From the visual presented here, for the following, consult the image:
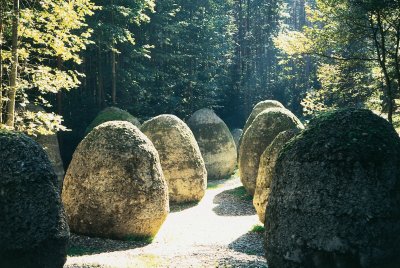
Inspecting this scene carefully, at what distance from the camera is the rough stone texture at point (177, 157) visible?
16.9 metres

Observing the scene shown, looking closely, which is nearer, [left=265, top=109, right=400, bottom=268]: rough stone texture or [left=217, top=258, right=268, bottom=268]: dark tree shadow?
[left=265, top=109, right=400, bottom=268]: rough stone texture

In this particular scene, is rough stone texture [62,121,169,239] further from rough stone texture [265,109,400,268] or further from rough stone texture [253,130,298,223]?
rough stone texture [265,109,400,268]

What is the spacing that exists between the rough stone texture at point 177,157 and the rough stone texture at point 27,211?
10.5 metres

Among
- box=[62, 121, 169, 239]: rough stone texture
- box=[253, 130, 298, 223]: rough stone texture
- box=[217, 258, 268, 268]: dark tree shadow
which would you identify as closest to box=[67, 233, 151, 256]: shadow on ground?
box=[62, 121, 169, 239]: rough stone texture

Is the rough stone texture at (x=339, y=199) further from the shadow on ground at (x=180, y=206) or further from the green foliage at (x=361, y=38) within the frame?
the shadow on ground at (x=180, y=206)

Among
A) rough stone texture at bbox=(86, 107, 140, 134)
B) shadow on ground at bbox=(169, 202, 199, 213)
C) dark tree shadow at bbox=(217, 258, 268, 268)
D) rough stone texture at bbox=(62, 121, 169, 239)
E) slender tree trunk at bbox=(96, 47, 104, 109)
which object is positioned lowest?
shadow on ground at bbox=(169, 202, 199, 213)

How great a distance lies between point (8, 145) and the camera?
6203 mm

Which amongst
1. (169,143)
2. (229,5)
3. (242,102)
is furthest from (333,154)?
(229,5)

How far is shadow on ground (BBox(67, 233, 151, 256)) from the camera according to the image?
9553 millimetres

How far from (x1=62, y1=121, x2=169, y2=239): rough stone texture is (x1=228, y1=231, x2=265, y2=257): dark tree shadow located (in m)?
2.46

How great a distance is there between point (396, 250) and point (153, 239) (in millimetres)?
7720

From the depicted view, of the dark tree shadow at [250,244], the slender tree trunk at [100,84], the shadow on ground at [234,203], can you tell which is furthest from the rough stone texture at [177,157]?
the slender tree trunk at [100,84]

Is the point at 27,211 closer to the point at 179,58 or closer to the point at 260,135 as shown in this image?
the point at 260,135

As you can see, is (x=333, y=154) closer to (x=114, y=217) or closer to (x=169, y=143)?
(x=114, y=217)
